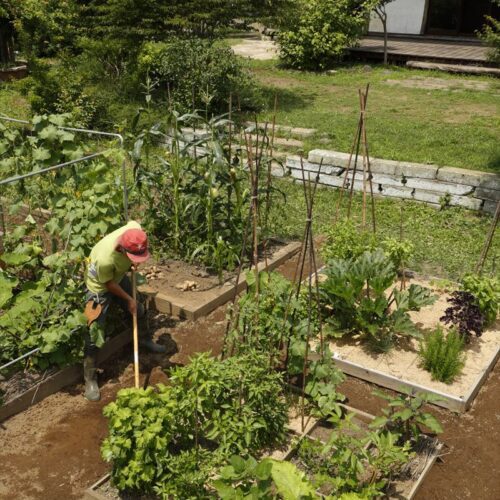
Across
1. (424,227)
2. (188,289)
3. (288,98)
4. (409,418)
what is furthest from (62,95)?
(409,418)

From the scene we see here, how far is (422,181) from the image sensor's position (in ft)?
26.7

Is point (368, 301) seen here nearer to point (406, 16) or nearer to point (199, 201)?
point (199, 201)

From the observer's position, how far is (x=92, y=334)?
474 centimetres

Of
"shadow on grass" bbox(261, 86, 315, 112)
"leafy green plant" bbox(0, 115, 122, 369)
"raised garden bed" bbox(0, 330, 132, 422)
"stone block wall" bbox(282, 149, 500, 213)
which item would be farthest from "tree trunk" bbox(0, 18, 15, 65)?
"raised garden bed" bbox(0, 330, 132, 422)

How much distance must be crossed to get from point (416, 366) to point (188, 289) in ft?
7.55

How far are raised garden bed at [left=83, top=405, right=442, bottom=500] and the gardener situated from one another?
1047 millimetres

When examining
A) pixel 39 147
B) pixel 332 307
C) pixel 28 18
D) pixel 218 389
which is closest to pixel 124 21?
pixel 28 18

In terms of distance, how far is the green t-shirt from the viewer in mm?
4570

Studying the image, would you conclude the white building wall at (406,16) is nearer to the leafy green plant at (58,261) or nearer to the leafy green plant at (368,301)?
the leafy green plant at (368,301)

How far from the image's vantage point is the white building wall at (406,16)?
19719 mm

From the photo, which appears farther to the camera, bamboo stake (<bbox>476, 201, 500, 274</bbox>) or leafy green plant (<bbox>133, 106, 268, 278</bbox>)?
leafy green plant (<bbox>133, 106, 268, 278</bbox>)

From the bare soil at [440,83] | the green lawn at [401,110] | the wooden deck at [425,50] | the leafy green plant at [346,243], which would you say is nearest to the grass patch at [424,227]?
the leafy green plant at [346,243]

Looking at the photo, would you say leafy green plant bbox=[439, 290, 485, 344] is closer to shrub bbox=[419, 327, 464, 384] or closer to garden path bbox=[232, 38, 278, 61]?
shrub bbox=[419, 327, 464, 384]

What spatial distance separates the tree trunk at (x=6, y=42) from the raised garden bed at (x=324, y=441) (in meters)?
14.7
